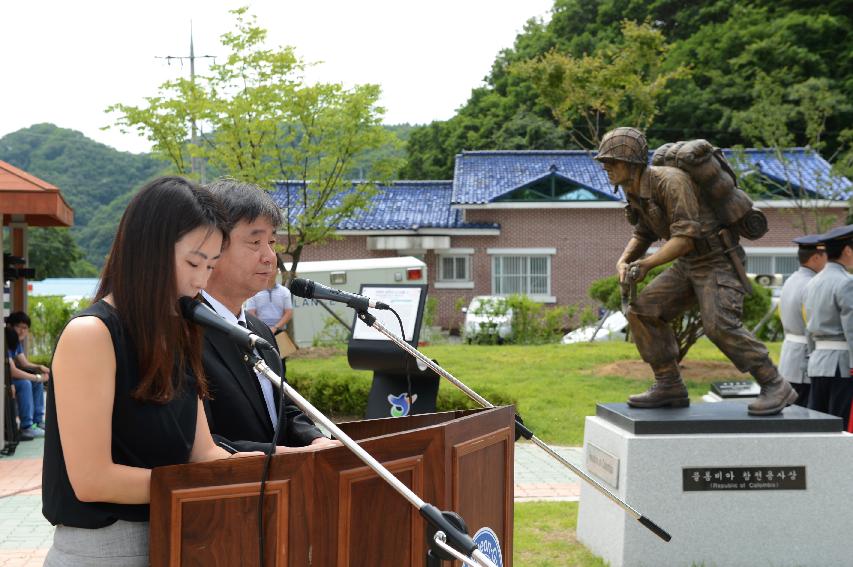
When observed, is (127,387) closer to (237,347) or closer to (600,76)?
(237,347)

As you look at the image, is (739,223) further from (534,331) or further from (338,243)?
(338,243)

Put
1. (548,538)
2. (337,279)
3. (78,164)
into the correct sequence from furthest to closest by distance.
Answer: (78,164) < (337,279) < (548,538)

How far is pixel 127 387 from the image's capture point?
7.48 feet

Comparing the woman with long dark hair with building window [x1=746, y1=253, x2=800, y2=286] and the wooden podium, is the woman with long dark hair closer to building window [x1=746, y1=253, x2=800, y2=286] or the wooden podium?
the wooden podium

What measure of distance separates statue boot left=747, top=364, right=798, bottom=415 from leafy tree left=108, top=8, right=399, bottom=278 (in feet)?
41.5

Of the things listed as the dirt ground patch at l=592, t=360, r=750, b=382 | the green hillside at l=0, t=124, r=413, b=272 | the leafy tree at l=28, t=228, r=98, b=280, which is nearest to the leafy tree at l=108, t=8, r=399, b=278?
the dirt ground patch at l=592, t=360, r=750, b=382

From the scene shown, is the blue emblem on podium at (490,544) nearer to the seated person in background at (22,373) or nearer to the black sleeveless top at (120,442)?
the black sleeveless top at (120,442)

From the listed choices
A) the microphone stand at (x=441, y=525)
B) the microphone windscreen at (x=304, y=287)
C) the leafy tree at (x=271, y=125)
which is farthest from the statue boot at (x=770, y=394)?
the leafy tree at (x=271, y=125)

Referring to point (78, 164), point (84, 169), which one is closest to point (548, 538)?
point (84, 169)

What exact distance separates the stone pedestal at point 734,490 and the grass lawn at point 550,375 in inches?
184

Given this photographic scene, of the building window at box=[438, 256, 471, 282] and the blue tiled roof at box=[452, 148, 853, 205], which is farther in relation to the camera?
the building window at box=[438, 256, 471, 282]

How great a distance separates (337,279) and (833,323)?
49.1ft

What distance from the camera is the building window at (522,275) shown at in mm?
28891

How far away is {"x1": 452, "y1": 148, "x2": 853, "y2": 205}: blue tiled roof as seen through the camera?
27.5 metres
